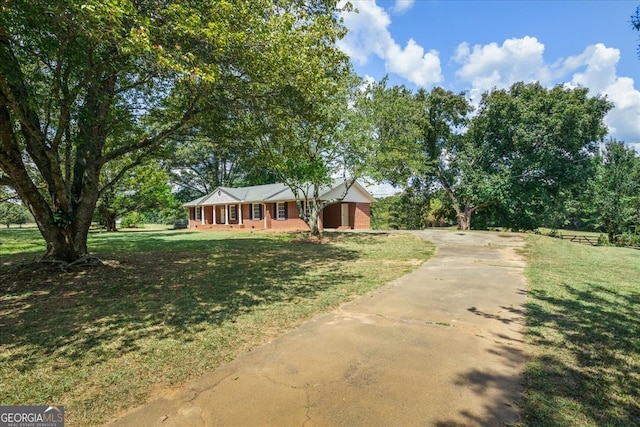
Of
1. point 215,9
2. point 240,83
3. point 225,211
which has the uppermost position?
point 215,9

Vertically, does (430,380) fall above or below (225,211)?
below

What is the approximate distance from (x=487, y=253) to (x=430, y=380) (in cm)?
982

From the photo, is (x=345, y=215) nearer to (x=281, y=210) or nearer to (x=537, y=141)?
(x=281, y=210)

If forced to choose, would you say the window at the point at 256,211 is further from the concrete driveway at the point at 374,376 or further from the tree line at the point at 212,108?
the concrete driveway at the point at 374,376

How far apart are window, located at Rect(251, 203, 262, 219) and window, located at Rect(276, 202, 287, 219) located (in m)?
2.21

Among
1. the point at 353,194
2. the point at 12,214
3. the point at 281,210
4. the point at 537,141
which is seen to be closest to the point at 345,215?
the point at 353,194

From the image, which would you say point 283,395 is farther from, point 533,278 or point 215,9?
point 533,278

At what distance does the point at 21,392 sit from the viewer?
2619mm

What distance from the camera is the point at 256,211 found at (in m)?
26.1

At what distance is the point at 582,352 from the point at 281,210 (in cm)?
2169

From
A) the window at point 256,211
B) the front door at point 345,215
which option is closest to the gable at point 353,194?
the front door at point 345,215

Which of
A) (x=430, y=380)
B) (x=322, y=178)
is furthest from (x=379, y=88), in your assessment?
(x=430, y=380)

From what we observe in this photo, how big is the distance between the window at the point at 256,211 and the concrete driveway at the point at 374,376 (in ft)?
70.7

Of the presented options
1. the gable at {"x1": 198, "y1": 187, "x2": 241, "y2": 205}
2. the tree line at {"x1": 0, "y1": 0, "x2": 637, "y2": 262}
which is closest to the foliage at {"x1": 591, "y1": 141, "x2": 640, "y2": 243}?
the tree line at {"x1": 0, "y1": 0, "x2": 637, "y2": 262}
